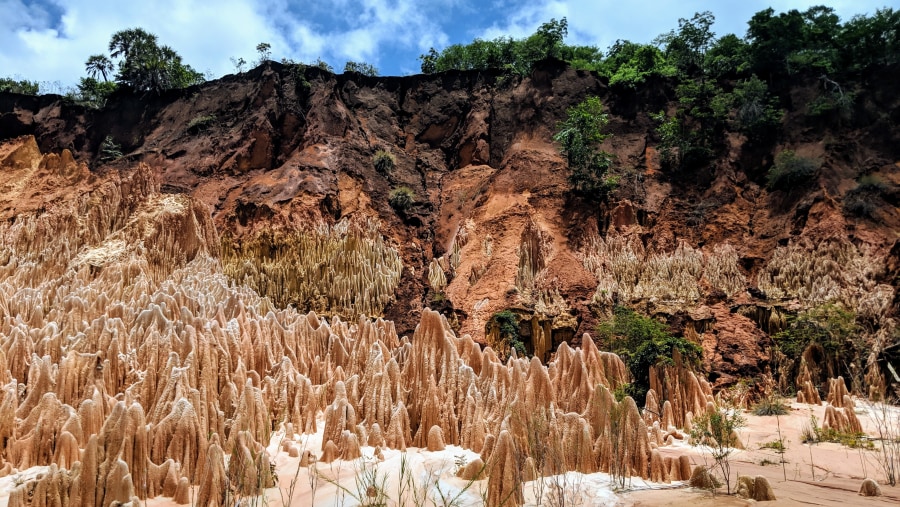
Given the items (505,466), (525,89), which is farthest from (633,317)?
(525,89)

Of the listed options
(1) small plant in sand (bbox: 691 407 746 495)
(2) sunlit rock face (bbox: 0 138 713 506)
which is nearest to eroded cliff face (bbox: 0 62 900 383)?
(1) small plant in sand (bbox: 691 407 746 495)

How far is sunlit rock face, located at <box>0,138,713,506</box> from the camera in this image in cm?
749

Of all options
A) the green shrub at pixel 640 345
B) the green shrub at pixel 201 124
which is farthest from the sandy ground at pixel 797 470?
the green shrub at pixel 201 124

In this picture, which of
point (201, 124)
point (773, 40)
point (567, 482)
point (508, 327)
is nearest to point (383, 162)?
point (201, 124)

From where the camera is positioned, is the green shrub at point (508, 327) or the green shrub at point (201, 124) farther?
the green shrub at point (201, 124)

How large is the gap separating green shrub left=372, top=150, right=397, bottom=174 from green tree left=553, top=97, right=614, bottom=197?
699cm

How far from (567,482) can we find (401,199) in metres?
17.6

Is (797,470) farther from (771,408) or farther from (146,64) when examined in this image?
(146,64)

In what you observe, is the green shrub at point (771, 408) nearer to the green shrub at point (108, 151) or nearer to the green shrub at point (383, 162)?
the green shrub at point (383, 162)

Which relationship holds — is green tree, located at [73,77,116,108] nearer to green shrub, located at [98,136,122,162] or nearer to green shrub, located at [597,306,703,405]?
green shrub, located at [98,136,122,162]

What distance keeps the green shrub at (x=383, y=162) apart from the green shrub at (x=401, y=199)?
57.7 inches

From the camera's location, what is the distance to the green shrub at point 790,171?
21047 millimetres

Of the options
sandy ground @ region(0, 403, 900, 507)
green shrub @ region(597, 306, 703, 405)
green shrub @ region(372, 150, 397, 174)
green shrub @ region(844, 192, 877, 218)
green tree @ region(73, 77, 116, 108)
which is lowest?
sandy ground @ region(0, 403, 900, 507)

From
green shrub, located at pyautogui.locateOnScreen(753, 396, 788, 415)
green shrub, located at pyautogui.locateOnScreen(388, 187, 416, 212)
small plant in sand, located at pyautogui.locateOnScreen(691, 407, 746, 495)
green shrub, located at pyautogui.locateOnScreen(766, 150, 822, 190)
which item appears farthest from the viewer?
green shrub, located at pyautogui.locateOnScreen(388, 187, 416, 212)
